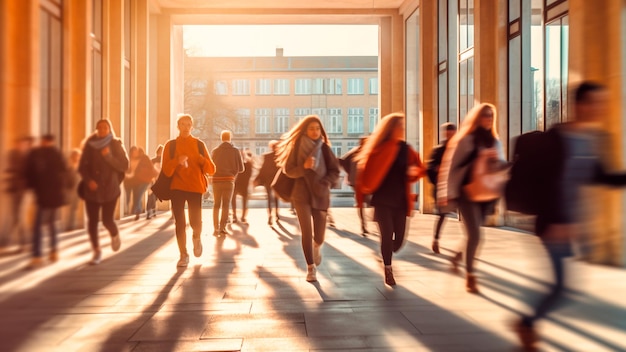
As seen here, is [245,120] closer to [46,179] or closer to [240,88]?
[240,88]

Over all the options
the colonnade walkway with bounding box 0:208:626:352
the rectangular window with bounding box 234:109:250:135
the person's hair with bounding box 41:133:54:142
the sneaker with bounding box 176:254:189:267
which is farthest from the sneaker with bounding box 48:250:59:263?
the rectangular window with bounding box 234:109:250:135

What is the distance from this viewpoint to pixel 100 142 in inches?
237

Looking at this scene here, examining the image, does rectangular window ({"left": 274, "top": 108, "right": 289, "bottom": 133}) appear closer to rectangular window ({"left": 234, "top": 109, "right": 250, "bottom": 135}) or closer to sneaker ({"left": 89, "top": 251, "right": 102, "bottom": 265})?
rectangular window ({"left": 234, "top": 109, "right": 250, "bottom": 135})

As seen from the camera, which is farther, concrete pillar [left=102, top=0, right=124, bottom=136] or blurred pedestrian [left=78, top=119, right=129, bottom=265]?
concrete pillar [left=102, top=0, right=124, bottom=136]

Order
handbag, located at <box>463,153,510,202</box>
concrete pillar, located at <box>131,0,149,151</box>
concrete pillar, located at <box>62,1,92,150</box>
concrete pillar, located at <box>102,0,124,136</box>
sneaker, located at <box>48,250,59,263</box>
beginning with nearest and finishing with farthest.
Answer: sneaker, located at <box>48,250,59,263</box>, concrete pillar, located at <box>62,1,92,150</box>, handbag, located at <box>463,153,510,202</box>, concrete pillar, located at <box>102,0,124,136</box>, concrete pillar, located at <box>131,0,149,151</box>

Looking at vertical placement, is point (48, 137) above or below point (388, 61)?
below

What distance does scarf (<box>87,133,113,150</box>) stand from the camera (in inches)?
235

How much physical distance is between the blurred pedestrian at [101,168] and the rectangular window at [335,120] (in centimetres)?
5583

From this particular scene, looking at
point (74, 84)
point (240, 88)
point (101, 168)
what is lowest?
point (101, 168)

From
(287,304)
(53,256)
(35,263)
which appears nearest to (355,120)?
(287,304)

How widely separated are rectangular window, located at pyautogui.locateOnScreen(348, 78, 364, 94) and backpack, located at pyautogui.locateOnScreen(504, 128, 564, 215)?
194ft

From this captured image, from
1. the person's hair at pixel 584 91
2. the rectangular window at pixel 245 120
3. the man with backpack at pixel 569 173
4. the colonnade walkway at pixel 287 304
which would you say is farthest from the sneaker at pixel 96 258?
the rectangular window at pixel 245 120

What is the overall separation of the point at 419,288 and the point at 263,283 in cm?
166

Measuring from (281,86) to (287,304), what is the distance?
58299 millimetres
